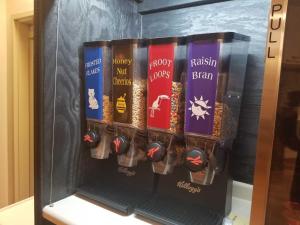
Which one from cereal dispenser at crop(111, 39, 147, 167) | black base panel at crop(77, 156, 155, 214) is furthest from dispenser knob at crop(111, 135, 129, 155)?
black base panel at crop(77, 156, 155, 214)

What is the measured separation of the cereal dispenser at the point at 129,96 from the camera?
0.75m

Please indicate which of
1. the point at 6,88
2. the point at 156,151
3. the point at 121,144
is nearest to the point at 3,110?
the point at 6,88

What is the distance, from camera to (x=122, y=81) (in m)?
0.77

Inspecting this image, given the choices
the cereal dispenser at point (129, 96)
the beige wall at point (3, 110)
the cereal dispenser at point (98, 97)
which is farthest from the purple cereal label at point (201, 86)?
the beige wall at point (3, 110)

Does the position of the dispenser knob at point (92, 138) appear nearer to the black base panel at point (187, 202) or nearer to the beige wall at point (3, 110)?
the black base panel at point (187, 202)

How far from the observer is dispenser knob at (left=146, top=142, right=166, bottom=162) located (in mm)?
705

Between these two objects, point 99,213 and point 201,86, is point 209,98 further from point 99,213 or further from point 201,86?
point 99,213

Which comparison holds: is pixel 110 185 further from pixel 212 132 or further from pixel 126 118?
pixel 212 132

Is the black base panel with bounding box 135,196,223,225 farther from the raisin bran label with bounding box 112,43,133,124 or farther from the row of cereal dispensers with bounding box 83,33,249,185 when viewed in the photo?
the raisin bran label with bounding box 112,43,133,124

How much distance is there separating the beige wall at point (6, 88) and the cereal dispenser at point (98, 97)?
4.13ft

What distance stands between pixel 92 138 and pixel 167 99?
0.94 ft

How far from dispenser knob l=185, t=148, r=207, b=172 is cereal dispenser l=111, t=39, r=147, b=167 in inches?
7.4

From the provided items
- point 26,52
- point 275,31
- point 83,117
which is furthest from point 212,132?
point 26,52

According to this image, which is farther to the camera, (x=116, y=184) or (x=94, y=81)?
(x=116, y=184)
